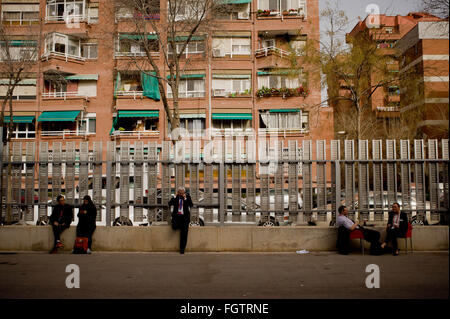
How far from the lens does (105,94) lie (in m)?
36.1

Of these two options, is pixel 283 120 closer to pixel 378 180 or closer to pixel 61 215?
pixel 378 180

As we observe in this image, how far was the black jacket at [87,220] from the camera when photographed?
10.7 meters

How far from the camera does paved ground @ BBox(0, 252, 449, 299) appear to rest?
6383mm

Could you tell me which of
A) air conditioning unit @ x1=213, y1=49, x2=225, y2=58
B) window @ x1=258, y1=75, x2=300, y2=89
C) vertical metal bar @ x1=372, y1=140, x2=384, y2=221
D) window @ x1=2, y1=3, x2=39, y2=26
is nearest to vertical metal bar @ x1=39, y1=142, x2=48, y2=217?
vertical metal bar @ x1=372, y1=140, x2=384, y2=221

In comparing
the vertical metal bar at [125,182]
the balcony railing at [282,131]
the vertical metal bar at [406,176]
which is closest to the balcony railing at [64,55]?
the balcony railing at [282,131]

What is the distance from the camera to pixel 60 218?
35.9 feet

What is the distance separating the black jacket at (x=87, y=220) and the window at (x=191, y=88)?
1003 inches

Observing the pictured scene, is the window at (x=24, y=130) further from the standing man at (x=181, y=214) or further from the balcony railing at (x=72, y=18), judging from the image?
the standing man at (x=181, y=214)

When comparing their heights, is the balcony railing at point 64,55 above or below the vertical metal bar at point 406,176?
above

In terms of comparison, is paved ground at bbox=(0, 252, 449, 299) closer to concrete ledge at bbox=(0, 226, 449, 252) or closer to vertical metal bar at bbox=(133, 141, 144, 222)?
concrete ledge at bbox=(0, 226, 449, 252)
